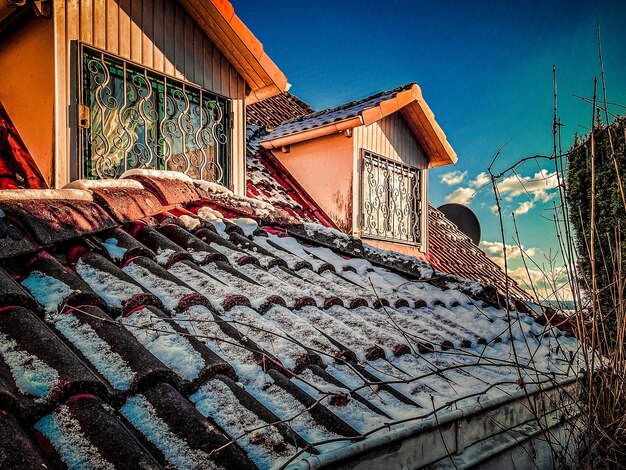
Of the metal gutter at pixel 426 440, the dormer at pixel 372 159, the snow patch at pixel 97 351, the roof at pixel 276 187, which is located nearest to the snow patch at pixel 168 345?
the snow patch at pixel 97 351

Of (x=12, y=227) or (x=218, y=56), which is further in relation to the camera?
(x=218, y=56)

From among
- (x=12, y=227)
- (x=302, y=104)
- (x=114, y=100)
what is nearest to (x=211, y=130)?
(x=114, y=100)

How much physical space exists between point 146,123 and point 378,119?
3.47 metres

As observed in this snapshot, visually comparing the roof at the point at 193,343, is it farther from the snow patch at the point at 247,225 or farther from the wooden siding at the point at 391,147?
the wooden siding at the point at 391,147

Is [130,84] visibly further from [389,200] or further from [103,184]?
[389,200]

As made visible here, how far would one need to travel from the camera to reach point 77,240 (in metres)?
2.39

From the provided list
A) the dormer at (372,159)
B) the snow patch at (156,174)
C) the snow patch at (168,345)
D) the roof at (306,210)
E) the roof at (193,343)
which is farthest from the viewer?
the dormer at (372,159)

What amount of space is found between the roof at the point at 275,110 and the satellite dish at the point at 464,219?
16.2 feet

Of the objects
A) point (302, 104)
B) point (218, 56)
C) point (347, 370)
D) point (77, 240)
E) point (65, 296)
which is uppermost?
point (302, 104)

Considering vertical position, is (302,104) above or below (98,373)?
above

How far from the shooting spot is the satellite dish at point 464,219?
39.6 feet

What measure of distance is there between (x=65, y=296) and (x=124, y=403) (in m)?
0.65

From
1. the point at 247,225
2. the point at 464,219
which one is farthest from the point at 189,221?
the point at 464,219

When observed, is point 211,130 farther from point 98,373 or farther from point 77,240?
point 98,373
